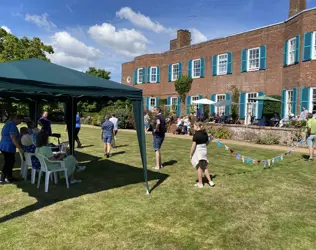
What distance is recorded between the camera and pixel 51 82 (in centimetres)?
498

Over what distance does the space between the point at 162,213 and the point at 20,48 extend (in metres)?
29.3

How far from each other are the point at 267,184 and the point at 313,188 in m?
1.01

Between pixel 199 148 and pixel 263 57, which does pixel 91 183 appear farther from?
pixel 263 57

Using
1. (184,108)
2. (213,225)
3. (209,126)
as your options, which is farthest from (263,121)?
(213,225)

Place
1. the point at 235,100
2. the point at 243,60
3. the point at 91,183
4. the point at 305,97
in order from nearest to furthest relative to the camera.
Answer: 1. the point at 91,183
2. the point at 305,97
3. the point at 243,60
4. the point at 235,100

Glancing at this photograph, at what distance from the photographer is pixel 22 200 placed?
5.60 m

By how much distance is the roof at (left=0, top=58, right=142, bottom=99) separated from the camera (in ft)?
15.1

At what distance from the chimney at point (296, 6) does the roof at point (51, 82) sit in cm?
1774

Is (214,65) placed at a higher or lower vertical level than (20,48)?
lower

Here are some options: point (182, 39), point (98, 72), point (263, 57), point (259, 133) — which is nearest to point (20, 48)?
point (182, 39)

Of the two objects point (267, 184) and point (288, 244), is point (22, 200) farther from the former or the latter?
point (267, 184)

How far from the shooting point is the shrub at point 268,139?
15.7 meters

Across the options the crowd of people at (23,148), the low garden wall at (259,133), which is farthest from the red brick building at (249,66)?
the crowd of people at (23,148)

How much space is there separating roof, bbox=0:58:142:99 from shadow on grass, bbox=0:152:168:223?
200 cm
